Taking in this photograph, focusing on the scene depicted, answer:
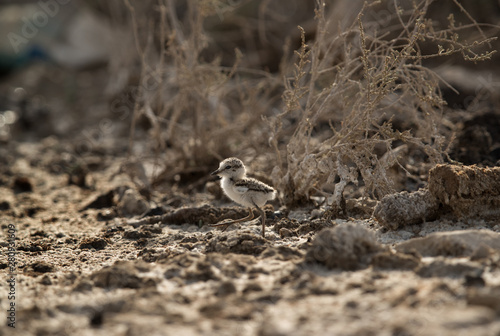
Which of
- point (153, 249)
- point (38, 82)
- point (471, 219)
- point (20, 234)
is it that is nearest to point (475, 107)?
point (471, 219)

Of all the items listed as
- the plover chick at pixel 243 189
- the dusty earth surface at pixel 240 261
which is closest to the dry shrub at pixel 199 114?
the dusty earth surface at pixel 240 261

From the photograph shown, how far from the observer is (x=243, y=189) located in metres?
4.87

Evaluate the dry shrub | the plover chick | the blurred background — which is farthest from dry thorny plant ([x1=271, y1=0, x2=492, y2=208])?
the dry shrub

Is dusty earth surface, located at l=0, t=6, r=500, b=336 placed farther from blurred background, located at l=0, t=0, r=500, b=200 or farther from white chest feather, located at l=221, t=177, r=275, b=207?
blurred background, located at l=0, t=0, r=500, b=200

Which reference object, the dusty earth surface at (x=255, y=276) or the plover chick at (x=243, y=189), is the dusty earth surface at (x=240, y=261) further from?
the plover chick at (x=243, y=189)

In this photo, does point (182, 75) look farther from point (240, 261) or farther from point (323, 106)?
point (240, 261)

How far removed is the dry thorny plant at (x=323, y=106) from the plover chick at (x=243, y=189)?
50 cm

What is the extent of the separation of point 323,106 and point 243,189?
1037mm

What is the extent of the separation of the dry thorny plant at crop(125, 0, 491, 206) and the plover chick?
1.65ft

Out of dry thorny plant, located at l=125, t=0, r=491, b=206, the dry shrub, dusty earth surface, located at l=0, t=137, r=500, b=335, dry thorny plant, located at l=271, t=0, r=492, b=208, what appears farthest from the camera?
the dry shrub

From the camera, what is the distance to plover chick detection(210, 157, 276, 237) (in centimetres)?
486

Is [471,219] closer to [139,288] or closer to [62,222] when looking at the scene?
[139,288]

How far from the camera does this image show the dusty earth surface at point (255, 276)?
2.90 metres

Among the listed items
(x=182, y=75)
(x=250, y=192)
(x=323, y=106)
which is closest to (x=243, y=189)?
(x=250, y=192)
